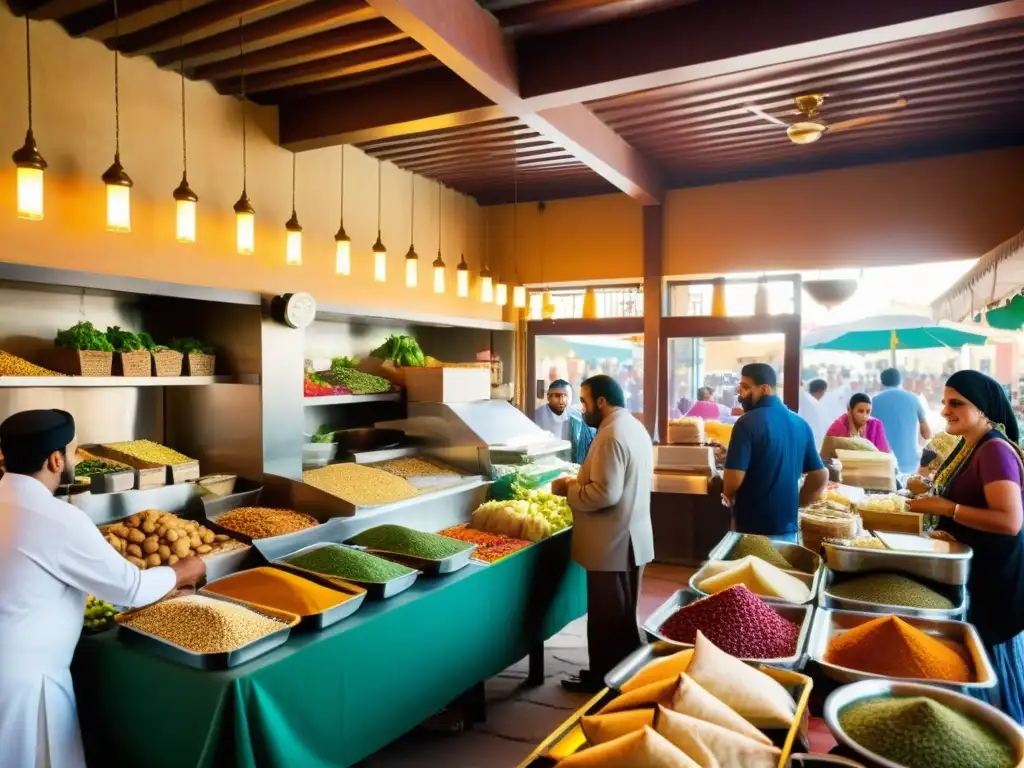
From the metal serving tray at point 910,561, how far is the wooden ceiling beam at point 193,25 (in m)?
3.57

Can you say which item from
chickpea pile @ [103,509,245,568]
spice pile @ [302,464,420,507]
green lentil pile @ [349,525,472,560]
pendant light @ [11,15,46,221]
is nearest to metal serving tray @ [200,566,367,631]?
chickpea pile @ [103,509,245,568]

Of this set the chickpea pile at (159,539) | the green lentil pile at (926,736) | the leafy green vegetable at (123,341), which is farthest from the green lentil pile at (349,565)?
the green lentil pile at (926,736)

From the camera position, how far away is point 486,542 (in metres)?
4.05

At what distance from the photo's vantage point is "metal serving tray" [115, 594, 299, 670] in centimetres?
228

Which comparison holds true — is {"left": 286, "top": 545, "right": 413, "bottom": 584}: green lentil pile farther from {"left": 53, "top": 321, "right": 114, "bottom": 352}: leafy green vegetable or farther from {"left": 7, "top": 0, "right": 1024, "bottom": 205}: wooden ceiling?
{"left": 7, "top": 0, "right": 1024, "bottom": 205}: wooden ceiling

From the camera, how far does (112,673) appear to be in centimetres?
246

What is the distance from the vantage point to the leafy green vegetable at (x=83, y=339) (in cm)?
330

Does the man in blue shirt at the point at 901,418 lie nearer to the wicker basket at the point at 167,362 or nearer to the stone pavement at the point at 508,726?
the stone pavement at the point at 508,726

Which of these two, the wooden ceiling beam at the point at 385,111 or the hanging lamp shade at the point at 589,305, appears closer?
the wooden ceiling beam at the point at 385,111

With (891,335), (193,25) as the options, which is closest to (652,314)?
(891,335)

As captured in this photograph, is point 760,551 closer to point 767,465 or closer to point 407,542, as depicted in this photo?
point 767,465

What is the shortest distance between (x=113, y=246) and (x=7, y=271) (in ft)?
3.81

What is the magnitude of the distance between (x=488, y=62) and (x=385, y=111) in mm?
1140

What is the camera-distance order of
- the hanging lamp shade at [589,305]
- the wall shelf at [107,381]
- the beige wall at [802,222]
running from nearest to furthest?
1. the wall shelf at [107,381]
2. the beige wall at [802,222]
3. the hanging lamp shade at [589,305]
